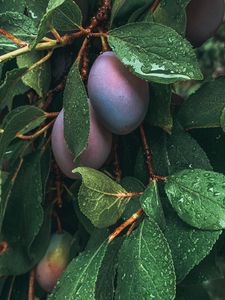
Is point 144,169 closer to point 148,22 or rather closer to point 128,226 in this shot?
point 128,226

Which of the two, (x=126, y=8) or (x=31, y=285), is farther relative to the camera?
(x=31, y=285)

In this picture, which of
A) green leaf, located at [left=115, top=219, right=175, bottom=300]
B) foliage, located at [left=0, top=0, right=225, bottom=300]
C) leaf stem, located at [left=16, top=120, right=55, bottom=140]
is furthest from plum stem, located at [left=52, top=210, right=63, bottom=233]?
green leaf, located at [left=115, top=219, right=175, bottom=300]

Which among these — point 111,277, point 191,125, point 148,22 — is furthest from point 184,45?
point 111,277

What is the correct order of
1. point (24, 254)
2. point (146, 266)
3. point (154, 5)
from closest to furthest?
1. point (146, 266)
2. point (154, 5)
3. point (24, 254)

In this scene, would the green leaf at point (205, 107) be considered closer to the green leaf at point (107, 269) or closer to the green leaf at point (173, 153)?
Result: the green leaf at point (173, 153)

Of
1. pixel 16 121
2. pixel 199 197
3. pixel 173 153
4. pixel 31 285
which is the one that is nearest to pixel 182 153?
pixel 173 153

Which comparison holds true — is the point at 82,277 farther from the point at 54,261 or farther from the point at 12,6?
the point at 12,6
